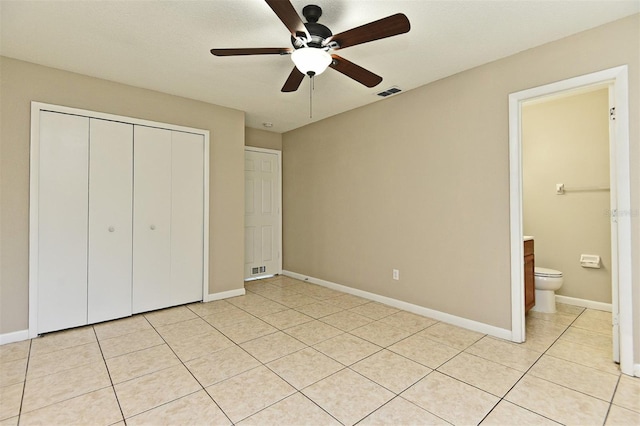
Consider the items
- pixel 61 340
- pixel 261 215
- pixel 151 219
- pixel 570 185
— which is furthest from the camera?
pixel 261 215

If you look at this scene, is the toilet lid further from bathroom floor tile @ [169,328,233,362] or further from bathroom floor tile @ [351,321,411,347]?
bathroom floor tile @ [169,328,233,362]

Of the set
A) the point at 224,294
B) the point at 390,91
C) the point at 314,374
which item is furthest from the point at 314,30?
the point at 224,294

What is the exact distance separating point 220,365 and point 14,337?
200 cm

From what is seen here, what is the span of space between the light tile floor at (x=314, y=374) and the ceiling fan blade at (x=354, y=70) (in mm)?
2142

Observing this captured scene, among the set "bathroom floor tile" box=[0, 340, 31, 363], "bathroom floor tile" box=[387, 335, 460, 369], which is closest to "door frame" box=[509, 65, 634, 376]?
"bathroom floor tile" box=[387, 335, 460, 369]

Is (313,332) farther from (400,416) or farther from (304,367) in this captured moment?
(400,416)

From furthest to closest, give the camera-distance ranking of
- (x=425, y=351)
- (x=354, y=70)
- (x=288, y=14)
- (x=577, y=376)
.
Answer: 1. (x=425, y=351)
2. (x=354, y=70)
3. (x=577, y=376)
4. (x=288, y=14)

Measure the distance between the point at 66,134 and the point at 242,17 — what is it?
215cm

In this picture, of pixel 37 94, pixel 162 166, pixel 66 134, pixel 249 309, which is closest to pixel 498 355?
pixel 249 309

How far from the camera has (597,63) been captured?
7.33 ft

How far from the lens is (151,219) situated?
3.42 metres

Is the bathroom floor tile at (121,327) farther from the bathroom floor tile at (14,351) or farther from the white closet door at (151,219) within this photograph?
the bathroom floor tile at (14,351)

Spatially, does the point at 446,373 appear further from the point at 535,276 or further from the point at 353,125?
the point at 353,125

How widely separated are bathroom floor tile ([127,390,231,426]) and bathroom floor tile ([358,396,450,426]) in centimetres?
80
